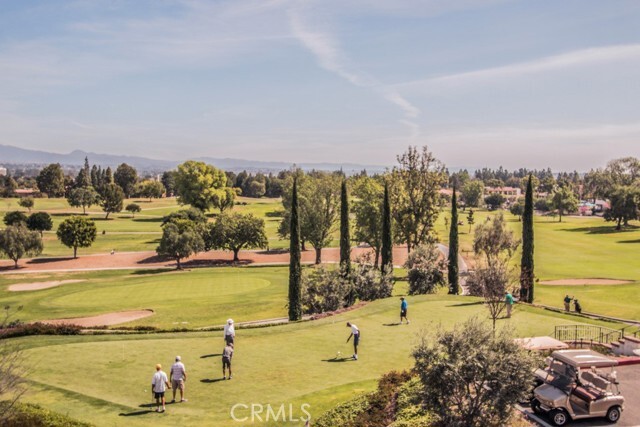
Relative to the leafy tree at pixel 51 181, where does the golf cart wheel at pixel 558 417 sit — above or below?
below

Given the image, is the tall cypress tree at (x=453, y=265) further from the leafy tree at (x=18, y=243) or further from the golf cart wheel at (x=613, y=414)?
the leafy tree at (x=18, y=243)

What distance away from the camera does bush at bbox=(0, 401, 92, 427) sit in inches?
565

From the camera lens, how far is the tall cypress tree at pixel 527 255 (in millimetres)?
43050

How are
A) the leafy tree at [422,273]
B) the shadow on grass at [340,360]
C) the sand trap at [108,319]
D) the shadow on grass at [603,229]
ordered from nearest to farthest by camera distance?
the shadow on grass at [340,360] < the sand trap at [108,319] < the leafy tree at [422,273] < the shadow on grass at [603,229]

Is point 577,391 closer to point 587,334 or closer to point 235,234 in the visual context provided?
point 587,334

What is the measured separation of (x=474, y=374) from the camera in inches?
563

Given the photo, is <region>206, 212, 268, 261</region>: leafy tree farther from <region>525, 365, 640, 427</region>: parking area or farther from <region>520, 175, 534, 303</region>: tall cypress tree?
<region>525, 365, 640, 427</region>: parking area

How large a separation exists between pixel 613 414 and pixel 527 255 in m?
31.2

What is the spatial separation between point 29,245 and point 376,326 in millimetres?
61287

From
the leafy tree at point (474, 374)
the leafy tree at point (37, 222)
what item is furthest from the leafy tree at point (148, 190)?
the leafy tree at point (474, 374)

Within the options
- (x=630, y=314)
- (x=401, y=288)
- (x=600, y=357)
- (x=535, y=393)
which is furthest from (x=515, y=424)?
(x=401, y=288)

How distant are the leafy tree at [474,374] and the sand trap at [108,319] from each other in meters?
33.4

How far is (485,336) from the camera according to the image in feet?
48.1

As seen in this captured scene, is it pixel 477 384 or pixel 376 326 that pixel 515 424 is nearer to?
pixel 477 384
